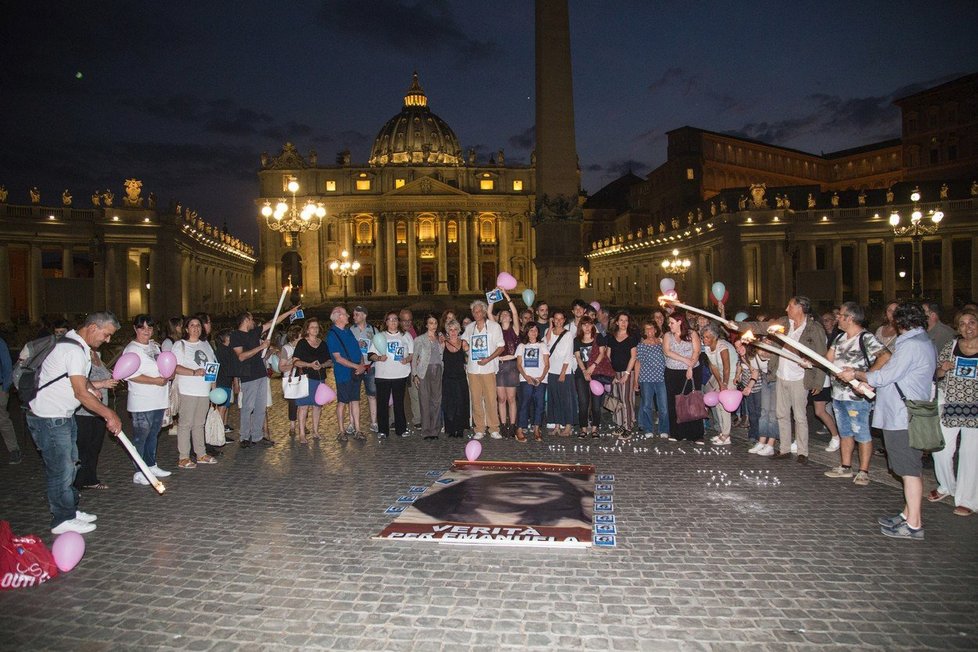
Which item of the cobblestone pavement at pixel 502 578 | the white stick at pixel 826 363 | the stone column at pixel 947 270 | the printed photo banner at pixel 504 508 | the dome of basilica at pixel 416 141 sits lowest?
the cobblestone pavement at pixel 502 578

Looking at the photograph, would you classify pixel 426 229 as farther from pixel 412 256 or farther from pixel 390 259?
pixel 390 259

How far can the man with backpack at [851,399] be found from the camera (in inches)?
275

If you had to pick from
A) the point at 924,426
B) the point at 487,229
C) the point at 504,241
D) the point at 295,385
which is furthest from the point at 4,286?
the point at 487,229

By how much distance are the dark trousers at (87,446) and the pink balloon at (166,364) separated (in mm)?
902

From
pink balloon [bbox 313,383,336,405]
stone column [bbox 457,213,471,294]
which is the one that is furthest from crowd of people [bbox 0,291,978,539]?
stone column [bbox 457,213,471,294]

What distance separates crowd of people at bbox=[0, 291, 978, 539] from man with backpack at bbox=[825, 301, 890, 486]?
17 millimetres

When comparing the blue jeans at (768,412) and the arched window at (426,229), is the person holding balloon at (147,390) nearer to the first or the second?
the blue jeans at (768,412)

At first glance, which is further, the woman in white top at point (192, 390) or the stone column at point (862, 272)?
the stone column at point (862, 272)

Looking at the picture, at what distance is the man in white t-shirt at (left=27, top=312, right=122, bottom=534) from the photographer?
587cm

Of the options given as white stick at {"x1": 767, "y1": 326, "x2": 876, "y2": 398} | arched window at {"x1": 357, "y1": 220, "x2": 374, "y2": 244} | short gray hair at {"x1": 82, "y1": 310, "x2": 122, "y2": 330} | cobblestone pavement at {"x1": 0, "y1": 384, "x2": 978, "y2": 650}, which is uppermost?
arched window at {"x1": 357, "y1": 220, "x2": 374, "y2": 244}

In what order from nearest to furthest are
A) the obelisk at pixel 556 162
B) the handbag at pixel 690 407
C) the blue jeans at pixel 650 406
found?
the handbag at pixel 690 407 → the blue jeans at pixel 650 406 → the obelisk at pixel 556 162

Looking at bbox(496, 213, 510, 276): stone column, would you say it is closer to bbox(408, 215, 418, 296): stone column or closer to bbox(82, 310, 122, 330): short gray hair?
bbox(408, 215, 418, 296): stone column

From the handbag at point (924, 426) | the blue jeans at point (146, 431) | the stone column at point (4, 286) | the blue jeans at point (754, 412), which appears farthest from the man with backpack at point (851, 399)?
the stone column at point (4, 286)

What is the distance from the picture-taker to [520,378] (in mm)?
10773
